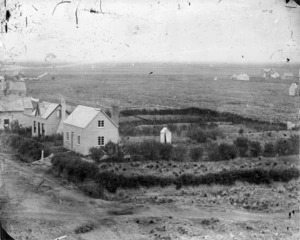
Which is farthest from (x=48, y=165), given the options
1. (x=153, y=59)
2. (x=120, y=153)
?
(x=153, y=59)

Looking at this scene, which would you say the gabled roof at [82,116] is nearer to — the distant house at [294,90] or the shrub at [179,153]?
the shrub at [179,153]

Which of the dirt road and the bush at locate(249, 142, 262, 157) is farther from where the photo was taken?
the bush at locate(249, 142, 262, 157)

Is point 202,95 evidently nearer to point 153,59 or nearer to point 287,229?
point 153,59

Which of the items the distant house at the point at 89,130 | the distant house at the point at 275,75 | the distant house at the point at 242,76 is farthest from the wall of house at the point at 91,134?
the distant house at the point at 275,75

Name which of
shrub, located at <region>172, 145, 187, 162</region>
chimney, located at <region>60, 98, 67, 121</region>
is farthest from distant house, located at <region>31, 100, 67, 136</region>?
shrub, located at <region>172, 145, 187, 162</region>

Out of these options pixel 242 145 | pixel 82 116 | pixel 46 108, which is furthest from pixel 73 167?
pixel 242 145

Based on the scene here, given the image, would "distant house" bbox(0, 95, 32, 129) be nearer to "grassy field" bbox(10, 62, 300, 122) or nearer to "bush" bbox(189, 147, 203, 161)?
"grassy field" bbox(10, 62, 300, 122)
